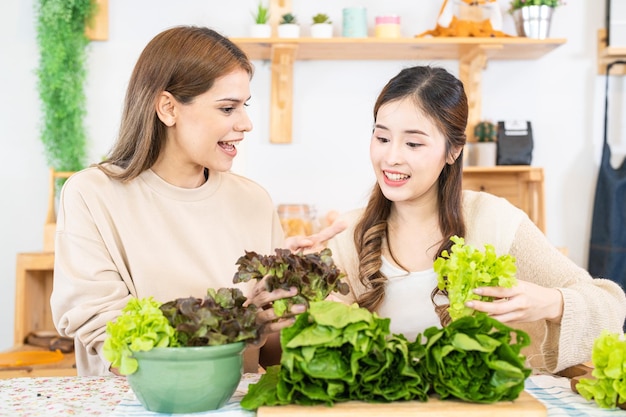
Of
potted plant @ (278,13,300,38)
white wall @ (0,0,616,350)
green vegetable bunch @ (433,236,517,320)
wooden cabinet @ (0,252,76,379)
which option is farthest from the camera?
white wall @ (0,0,616,350)

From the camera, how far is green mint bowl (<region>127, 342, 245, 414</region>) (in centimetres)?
132

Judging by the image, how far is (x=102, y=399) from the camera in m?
1.52

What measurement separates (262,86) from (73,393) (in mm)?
2595

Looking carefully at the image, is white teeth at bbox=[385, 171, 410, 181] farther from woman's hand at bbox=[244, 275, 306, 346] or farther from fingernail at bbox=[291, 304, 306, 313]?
fingernail at bbox=[291, 304, 306, 313]

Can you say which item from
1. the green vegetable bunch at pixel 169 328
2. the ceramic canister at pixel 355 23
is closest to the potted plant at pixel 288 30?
the ceramic canister at pixel 355 23

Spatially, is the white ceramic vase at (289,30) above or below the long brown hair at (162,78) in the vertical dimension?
above

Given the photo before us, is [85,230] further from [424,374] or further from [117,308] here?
[424,374]

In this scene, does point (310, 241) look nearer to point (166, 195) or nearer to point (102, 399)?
point (166, 195)

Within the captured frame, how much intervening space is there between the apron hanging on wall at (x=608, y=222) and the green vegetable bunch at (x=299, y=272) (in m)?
2.73

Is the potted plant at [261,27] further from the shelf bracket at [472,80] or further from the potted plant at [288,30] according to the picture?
the shelf bracket at [472,80]

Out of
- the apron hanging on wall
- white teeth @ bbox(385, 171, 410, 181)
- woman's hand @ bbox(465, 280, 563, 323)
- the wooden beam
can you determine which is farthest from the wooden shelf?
woman's hand @ bbox(465, 280, 563, 323)

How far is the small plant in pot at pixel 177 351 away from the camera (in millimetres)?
1323

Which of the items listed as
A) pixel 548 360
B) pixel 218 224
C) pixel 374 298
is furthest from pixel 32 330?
pixel 548 360

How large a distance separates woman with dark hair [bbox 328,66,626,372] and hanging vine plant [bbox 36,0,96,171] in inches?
79.6
